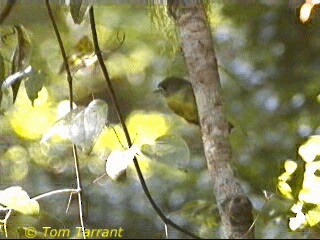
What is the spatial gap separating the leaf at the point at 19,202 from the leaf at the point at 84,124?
0.27 feet

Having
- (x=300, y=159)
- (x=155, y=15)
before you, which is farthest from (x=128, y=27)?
(x=300, y=159)

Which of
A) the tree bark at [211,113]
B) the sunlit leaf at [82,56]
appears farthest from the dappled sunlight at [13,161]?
the tree bark at [211,113]

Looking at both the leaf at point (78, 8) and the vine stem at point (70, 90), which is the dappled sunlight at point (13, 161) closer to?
the vine stem at point (70, 90)

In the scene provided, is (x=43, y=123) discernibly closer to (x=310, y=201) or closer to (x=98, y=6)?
(x=98, y=6)

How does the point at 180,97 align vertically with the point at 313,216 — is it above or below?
above

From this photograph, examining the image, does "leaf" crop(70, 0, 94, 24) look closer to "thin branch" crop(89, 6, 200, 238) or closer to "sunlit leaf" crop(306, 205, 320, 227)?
"thin branch" crop(89, 6, 200, 238)

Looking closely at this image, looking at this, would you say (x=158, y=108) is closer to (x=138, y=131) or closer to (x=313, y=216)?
(x=138, y=131)

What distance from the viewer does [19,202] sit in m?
0.81

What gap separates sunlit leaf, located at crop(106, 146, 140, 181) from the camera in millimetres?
796

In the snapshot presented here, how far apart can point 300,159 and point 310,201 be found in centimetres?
5

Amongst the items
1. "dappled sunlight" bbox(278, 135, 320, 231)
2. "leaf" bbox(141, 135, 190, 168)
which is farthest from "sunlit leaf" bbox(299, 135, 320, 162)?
"leaf" bbox(141, 135, 190, 168)

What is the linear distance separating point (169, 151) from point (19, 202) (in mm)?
→ 183

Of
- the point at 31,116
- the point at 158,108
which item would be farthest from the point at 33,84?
the point at 158,108

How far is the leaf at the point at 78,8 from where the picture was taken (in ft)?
2.63
